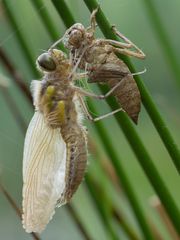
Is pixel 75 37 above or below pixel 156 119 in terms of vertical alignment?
above

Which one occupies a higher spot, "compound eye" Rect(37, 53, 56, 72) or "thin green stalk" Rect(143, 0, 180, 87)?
"compound eye" Rect(37, 53, 56, 72)

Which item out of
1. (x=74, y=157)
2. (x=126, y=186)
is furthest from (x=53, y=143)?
(x=126, y=186)

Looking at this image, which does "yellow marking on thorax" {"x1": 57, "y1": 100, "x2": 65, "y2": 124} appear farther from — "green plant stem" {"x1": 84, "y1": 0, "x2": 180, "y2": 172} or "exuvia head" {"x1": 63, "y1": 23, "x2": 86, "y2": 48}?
"green plant stem" {"x1": 84, "y1": 0, "x2": 180, "y2": 172}

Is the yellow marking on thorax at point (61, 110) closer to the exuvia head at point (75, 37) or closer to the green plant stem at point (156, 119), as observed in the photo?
the exuvia head at point (75, 37)

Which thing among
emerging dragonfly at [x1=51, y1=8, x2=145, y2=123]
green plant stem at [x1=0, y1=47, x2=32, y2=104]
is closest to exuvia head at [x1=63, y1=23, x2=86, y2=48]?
emerging dragonfly at [x1=51, y1=8, x2=145, y2=123]

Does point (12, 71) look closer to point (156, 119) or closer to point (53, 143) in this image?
point (53, 143)

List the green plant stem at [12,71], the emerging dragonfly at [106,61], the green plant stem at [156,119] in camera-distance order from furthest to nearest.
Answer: the green plant stem at [12,71] < the emerging dragonfly at [106,61] < the green plant stem at [156,119]

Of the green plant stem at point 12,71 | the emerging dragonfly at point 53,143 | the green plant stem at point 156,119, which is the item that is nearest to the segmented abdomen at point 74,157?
the emerging dragonfly at point 53,143

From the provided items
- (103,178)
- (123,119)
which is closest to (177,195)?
(103,178)
